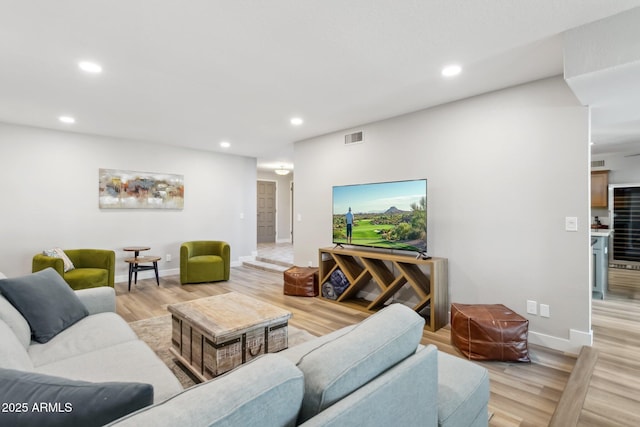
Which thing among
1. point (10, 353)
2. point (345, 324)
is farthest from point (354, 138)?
point (10, 353)

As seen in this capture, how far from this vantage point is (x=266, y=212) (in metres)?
9.69

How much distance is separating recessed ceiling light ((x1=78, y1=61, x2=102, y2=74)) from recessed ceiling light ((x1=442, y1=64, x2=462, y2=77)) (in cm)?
302

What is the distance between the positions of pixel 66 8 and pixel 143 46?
492 mm

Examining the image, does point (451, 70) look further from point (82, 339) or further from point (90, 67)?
point (82, 339)

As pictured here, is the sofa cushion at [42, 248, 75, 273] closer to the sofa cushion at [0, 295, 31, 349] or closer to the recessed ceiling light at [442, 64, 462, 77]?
the sofa cushion at [0, 295, 31, 349]

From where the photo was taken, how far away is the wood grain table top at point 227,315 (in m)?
2.17

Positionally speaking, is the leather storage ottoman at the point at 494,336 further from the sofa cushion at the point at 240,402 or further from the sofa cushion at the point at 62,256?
the sofa cushion at the point at 62,256

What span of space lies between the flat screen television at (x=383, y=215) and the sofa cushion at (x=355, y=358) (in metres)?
2.35

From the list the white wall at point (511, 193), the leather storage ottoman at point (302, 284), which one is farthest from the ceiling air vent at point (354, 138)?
the leather storage ottoman at point (302, 284)

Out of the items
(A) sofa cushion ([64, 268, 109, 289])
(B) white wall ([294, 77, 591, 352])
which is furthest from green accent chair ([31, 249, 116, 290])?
(B) white wall ([294, 77, 591, 352])

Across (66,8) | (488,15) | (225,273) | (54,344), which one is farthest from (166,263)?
(488,15)

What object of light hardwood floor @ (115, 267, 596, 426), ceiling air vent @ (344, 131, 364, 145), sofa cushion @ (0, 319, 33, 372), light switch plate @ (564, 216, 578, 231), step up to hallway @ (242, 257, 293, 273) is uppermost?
ceiling air vent @ (344, 131, 364, 145)

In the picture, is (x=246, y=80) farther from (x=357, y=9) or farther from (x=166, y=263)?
(x=166, y=263)

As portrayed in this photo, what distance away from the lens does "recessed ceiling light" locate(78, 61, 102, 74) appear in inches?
103
